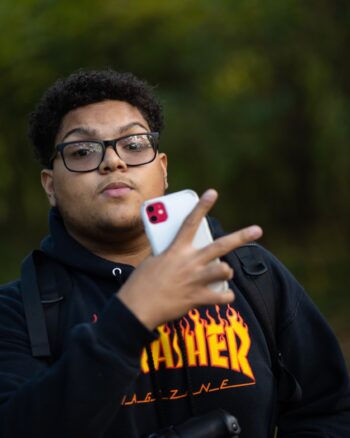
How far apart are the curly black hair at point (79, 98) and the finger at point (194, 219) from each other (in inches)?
33.6

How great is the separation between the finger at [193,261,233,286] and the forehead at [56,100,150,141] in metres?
0.80

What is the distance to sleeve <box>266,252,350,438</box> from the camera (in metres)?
2.39

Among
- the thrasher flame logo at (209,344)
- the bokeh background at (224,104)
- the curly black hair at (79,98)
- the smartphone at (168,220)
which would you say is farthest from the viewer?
the bokeh background at (224,104)

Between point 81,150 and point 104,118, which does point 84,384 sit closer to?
point 81,150

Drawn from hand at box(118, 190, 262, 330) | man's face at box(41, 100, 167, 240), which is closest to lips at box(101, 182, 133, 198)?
man's face at box(41, 100, 167, 240)

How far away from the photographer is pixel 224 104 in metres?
13.4

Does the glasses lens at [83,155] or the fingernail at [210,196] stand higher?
the glasses lens at [83,155]

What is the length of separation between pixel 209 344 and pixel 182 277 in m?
0.62

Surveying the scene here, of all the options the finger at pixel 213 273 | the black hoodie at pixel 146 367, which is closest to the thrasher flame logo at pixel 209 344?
the black hoodie at pixel 146 367

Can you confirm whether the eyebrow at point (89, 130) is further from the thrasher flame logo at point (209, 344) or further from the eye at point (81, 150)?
the thrasher flame logo at point (209, 344)

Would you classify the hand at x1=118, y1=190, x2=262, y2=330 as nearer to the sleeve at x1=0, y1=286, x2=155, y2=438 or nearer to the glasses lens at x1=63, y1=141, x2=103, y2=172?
the sleeve at x1=0, y1=286, x2=155, y2=438

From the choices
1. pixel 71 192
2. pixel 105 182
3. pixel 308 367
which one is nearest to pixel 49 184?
pixel 71 192

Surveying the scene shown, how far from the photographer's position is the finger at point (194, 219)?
1708 mm

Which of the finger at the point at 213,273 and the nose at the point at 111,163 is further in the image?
the nose at the point at 111,163
